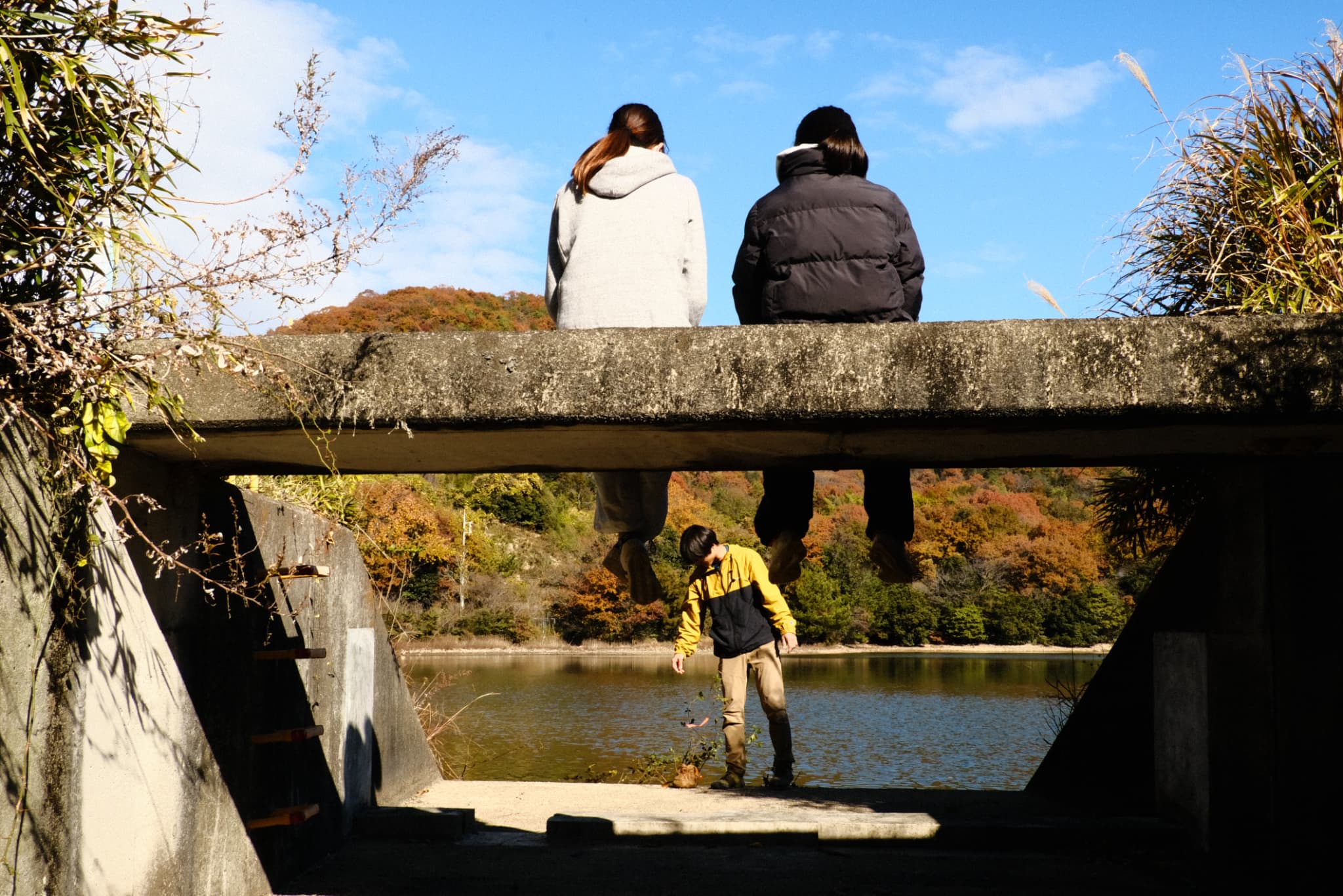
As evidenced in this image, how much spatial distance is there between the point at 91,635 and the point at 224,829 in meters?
1.19

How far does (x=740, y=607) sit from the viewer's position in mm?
6641

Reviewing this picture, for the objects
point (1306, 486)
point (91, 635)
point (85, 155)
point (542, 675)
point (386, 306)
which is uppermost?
point (386, 306)

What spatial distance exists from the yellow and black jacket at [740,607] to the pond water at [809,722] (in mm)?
1323

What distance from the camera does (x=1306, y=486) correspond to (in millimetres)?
3910

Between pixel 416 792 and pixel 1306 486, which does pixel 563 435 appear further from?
pixel 416 792

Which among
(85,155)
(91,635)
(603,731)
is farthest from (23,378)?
(603,731)

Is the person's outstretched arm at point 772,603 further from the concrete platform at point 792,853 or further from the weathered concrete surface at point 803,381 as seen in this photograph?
the weathered concrete surface at point 803,381

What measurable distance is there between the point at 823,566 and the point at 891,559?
54.8 feet

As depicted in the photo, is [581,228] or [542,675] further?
[542,675]

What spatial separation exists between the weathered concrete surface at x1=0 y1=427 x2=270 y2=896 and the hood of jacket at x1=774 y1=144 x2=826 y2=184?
8.30 feet

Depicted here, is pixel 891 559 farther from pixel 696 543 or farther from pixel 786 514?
pixel 696 543

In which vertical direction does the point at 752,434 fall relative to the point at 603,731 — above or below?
above

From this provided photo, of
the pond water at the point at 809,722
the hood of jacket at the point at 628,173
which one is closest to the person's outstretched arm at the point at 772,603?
the pond water at the point at 809,722

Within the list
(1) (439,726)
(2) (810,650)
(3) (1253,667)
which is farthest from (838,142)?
(2) (810,650)
